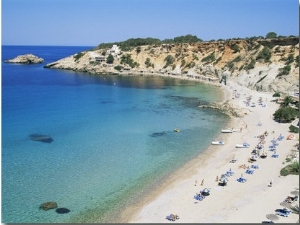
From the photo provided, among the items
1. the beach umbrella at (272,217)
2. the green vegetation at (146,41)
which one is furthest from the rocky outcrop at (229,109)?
the green vegetation at (146,41)

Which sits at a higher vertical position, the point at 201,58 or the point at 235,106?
the point at 201,58

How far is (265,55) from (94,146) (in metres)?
53.5

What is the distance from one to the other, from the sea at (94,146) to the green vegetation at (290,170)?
897cm

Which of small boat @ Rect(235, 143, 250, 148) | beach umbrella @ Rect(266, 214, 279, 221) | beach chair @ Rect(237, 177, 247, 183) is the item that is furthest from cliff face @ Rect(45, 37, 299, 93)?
beach umbrella @ Rect(266, 214, 279, 221)

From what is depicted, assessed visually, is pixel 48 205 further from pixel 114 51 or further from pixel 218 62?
pixel 114 51

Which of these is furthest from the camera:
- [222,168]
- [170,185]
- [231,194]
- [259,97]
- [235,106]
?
[259,97]

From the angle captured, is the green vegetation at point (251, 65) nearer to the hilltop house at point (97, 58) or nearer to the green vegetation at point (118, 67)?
the green vegetation at point (118, 67)

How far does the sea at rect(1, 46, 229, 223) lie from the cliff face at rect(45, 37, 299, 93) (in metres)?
11.2

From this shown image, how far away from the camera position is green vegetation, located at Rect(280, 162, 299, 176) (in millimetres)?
28436

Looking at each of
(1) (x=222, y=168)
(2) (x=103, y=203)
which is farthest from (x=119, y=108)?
(2) (x=103, y=203)

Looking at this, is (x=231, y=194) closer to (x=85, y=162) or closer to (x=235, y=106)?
(x=85, y=162)

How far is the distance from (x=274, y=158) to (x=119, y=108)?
30.2 meters

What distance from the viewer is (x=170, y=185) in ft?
90.9

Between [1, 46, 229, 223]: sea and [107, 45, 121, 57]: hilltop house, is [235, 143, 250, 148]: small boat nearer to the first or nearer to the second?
[1, 46, 229, 223]: sea
